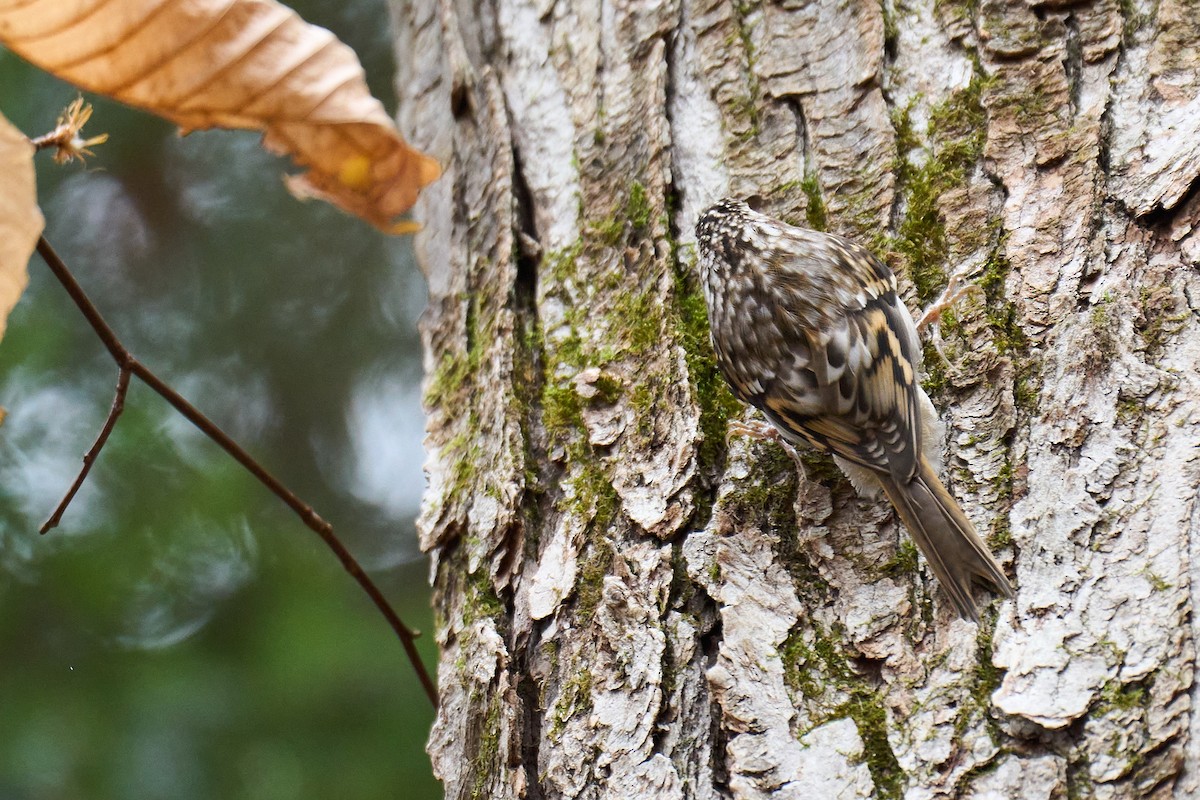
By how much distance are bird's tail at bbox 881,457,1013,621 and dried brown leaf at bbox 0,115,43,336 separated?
1.22 m

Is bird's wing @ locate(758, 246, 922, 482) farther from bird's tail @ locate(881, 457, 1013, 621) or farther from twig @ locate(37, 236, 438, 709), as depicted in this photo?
twig @ locate(37, 236, 438, 709)

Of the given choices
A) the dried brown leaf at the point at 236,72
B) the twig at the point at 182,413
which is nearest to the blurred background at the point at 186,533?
the twig at the point at 182,413

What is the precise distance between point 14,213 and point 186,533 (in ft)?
8.15

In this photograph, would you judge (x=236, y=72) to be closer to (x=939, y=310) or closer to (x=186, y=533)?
(x=939, y=310)

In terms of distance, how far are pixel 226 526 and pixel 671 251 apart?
6.28 feet

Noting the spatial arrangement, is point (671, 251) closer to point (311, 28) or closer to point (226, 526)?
point (311, 28)

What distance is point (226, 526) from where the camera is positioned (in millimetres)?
3273

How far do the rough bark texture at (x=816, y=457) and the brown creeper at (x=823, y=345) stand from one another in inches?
2.1

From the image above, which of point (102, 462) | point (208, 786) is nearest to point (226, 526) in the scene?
point (102, 462)

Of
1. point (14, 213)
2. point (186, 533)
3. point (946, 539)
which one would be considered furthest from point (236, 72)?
point (186, 533)

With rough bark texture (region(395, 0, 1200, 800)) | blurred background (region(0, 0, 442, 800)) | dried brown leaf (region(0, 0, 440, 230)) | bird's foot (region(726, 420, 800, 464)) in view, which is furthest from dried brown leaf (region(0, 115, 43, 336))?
blurred background (region(0, 0, 442, 800))

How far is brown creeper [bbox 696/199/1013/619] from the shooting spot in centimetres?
180

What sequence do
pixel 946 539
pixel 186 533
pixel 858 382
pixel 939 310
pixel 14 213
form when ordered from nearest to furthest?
pixel 14 213 < pixel 946 539 < pixel 939 310 < pixel 858 382 < pixel 186 533

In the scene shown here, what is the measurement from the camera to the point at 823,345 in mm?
2045
